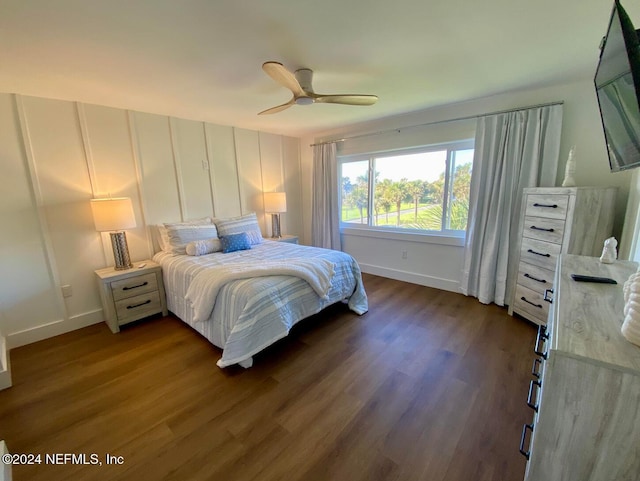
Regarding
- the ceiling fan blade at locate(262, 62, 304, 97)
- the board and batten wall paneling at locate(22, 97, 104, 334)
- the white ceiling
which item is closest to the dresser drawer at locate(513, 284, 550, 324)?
the white ceiling

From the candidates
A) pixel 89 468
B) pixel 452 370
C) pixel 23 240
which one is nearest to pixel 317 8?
pixel 452 370

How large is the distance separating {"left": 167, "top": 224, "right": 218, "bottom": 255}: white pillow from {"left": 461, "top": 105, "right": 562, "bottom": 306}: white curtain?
3241 mm

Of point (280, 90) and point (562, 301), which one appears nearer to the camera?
point (562, 301)

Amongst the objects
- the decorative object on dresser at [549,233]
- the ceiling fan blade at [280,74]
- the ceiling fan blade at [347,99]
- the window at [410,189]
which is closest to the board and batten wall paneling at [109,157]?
the ceiling fan blade at [280,74]

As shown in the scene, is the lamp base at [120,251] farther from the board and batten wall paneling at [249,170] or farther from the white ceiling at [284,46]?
the board and batten wall paneling at [249,170]

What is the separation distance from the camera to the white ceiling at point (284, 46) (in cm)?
135

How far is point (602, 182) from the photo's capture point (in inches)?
94.2

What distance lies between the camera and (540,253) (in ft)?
7.89

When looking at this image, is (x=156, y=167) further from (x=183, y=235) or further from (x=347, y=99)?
(x=347, y=99)

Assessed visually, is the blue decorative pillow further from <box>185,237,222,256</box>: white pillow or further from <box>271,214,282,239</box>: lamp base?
<box>271,214,282,239</box>: lamp base

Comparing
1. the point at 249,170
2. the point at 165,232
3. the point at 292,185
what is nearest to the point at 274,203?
the point at 249,170

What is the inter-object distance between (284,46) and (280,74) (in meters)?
0.18

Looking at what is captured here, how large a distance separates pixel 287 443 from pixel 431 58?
2682 millimetres

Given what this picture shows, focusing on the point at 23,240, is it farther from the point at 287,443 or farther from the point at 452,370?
the point at 452,370
